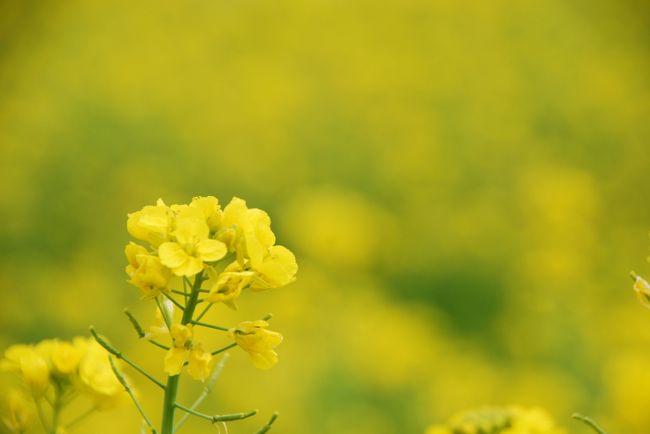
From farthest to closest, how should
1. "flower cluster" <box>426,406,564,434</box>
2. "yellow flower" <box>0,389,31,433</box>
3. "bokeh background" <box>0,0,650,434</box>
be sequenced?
"bokeh background" <box>0,0,650,434</box>, "flower cluster" <box>426,406,564,434</box>, "yellow flower" <box>0,389,31,433</box>

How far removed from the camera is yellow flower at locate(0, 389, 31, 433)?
5.82ft

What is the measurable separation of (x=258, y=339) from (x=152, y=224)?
31 centimetres

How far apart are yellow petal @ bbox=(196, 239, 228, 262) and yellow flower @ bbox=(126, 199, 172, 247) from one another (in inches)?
3.5

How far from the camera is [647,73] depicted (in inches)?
429

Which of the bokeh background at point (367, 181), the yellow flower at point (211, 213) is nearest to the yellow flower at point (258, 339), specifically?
the yellow flower at point (211, 213)

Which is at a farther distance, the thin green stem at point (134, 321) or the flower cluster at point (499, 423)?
the flower cluster at point (499, 423)

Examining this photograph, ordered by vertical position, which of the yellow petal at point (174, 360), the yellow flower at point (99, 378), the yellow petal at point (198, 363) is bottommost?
the yellow petal at point (174, 360)

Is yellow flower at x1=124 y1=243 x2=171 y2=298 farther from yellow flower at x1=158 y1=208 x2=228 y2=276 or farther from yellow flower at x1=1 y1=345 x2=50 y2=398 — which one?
yellow flower at x1=1 y1=345 x2=50 y2=398

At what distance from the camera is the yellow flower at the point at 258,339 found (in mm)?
1588

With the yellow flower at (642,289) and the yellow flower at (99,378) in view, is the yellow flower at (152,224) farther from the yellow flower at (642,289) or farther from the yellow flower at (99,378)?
the yellow flower at (642,289)

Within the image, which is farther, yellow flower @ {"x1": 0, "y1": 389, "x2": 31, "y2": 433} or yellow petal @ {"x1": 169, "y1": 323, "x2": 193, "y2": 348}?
yellow flower @ {"x1": 0, "y1": 389, "x2": 31, "y2": 433}

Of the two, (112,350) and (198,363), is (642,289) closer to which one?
(198,363)

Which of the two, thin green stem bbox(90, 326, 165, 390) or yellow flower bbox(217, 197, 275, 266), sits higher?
yellow flower bbox(217, 197, 275, 266)

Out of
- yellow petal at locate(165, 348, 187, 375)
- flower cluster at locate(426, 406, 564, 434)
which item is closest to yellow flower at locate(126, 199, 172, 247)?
yellow petal at locate(165, 348, 187, 375)
